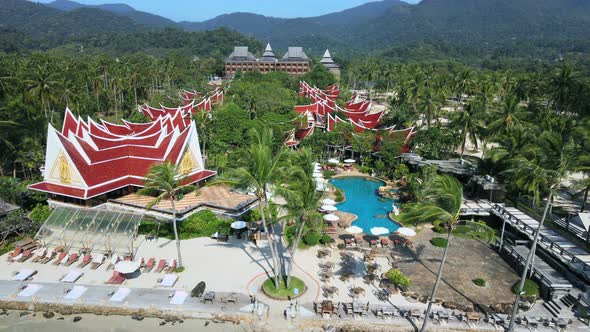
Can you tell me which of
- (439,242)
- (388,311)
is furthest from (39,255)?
(439,242)

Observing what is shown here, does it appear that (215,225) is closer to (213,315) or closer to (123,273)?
(123,273)

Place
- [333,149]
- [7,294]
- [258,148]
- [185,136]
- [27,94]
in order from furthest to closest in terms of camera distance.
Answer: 1. [333,149]
2. [27,94]
3. [185,136]
4. [7,294]
5. [258,148]

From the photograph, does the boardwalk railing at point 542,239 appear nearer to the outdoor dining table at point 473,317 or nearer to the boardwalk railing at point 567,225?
the boardwalk railing at point 567,225

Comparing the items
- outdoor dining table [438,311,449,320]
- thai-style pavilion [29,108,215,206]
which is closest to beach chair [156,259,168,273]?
thai-style pavilion [29,108,215,206]

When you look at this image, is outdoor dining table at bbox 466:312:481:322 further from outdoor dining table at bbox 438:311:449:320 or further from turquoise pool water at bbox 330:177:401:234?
turquoise pool water at bbox 330:177:401:234

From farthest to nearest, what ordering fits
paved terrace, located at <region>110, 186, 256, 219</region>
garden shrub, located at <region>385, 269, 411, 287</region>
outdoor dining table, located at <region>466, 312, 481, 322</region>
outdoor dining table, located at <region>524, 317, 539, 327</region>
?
paved terrace, located at <region>110, 186, 256, 219</region> < garden shrub, located at <region>385, 269, 411, 287</region> < outdoor dining table, located at <region>466, 312, 481, 322</region> < outdoor dining table, located at <region>524, 317, 539, 327</region>

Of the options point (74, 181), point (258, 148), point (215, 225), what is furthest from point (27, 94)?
point (258, 148)

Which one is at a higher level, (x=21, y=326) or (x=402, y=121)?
(x=402, y=121)

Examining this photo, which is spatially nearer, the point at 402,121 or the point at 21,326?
the point at 21,326
